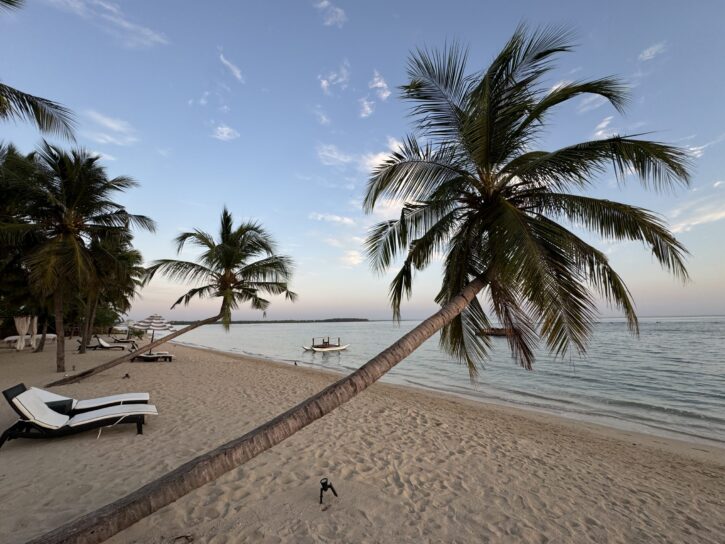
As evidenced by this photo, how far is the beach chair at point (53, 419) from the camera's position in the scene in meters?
5.25

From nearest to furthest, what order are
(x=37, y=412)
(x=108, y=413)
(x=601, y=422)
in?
(x=37, y=412) → (x=108, y=413) → (x=601, y=422)

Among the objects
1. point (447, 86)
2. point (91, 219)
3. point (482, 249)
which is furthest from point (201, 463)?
point (91, 219)

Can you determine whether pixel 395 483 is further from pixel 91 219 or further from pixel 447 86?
pixel 91 219

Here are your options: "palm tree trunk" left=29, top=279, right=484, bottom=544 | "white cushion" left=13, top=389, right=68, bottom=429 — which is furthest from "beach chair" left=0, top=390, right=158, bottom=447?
"palm tree trunk" left=29, top=279, right=484, bottom=544

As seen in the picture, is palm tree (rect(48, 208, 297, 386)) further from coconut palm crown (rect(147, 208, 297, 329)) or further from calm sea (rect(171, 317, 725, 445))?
calm sea (rect(171, 317, 725, 445))

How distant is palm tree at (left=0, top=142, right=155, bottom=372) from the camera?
34.7 ft

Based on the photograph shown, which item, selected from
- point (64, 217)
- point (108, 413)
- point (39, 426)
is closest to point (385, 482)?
point (108, 413)

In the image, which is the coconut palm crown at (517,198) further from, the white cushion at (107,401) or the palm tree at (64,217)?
the palm tree at (64,217)

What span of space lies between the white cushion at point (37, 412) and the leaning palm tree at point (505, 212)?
477 centimetres

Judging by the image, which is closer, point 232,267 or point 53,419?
point 53,419

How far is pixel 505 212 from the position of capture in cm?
401

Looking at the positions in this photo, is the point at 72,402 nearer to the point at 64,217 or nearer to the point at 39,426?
the point at 39,426

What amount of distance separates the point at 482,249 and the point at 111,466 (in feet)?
19.4

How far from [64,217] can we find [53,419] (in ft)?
28.8
